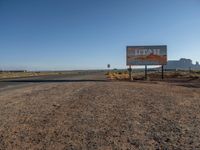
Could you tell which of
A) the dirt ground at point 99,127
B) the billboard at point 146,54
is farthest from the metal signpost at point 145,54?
the dirt ground at point 99,127

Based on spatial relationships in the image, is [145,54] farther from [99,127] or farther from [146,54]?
[99,127]

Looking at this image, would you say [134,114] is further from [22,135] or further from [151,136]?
[22,135]

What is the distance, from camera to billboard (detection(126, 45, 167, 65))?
4431cm

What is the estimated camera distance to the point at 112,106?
39.8ft

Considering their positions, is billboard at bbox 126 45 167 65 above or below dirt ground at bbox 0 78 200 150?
above

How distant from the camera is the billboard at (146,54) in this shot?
145ft

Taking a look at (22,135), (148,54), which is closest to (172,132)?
(22,135)

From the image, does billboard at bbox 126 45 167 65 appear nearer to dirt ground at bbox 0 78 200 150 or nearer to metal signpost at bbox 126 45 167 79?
metal signpost at bbox 126 45 167 79

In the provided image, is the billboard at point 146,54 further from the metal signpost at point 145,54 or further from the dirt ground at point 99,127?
the dirt ground at point 99,127

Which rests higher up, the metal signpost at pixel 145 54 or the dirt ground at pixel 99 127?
the metal signpost at pixel 145 54

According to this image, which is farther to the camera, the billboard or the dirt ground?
the billboard

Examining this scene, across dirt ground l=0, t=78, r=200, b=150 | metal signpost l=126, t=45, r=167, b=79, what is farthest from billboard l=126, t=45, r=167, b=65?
dirt ground l=0, t=78, r=200, b=150

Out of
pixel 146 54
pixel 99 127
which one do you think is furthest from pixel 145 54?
pixel 99 127

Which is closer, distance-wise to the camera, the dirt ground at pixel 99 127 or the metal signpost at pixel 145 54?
the dirt ground at pixel 99 127
